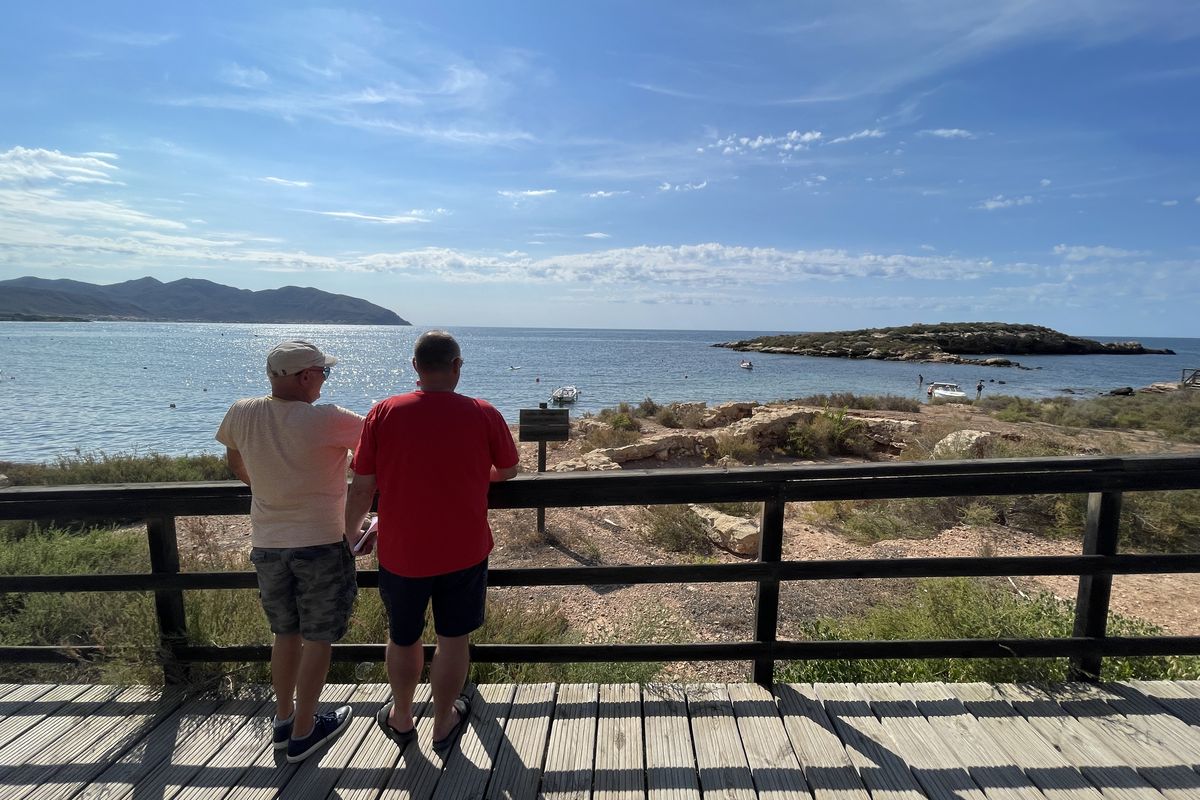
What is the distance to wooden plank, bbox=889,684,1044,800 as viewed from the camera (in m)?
2.26

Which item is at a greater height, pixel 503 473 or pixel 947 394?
pixel 503 473

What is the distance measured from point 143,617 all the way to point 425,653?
5.35 ft

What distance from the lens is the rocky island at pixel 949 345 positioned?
73.7 metres

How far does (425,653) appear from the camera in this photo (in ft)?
10.0

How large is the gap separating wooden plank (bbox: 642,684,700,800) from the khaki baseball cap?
2.10 m

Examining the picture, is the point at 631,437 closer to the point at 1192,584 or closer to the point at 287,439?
the point at 1192,584

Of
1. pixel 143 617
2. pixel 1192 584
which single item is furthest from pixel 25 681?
pixel 1192 584

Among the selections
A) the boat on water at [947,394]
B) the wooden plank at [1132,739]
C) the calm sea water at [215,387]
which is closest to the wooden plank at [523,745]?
the wooden plank at [1132,739]

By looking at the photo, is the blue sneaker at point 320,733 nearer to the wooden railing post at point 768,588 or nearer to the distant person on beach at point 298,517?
the distant person on beach at point 298,517

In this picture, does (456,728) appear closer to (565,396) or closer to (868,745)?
(868,745)

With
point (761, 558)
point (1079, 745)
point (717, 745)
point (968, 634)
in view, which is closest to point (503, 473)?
point (761, 558)

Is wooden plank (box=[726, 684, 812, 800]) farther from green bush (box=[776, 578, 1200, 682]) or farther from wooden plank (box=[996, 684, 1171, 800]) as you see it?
wooden plank (box=[996, 684, 1171, 800])

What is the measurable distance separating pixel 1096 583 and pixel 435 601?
3.14m

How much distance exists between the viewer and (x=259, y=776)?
2350 millimetres
